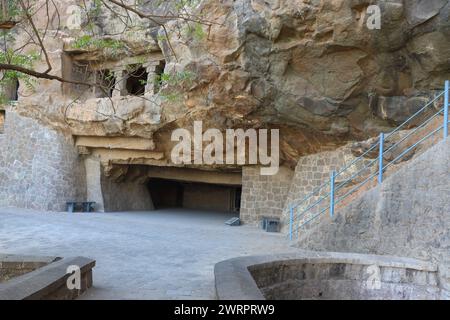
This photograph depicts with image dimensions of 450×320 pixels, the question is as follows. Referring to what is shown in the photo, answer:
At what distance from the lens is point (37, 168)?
13078mm

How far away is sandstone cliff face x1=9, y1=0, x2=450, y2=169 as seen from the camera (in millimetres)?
7512

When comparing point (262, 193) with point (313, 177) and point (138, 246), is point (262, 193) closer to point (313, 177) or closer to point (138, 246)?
point (313, 177)

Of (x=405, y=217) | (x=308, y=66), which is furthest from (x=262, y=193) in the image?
(x=405, y=217)

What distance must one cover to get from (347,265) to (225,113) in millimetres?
5905

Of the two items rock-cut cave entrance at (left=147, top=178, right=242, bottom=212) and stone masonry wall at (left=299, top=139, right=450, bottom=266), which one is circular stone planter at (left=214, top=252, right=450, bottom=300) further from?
rock-cut cave entrance at (left=147, top=178, right=242, bottom=212)

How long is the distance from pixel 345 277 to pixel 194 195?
13489 millimetres

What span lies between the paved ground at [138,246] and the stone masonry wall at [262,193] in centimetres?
70

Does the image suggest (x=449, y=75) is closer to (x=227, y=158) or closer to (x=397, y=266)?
(x=397, y=266)

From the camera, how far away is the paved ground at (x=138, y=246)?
4520 millimetres

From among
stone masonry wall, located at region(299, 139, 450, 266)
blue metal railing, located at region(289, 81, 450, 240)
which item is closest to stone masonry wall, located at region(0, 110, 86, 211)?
blue metal railing, located at region(289, 81, 450, 240)

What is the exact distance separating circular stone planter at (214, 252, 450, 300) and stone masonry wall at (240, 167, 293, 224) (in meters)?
6.11

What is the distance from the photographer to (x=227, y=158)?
11.5 m

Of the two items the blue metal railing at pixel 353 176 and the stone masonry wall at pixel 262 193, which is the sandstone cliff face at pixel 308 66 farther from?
the stone masonry wall at pixel 262 193

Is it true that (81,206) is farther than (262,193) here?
Yes
